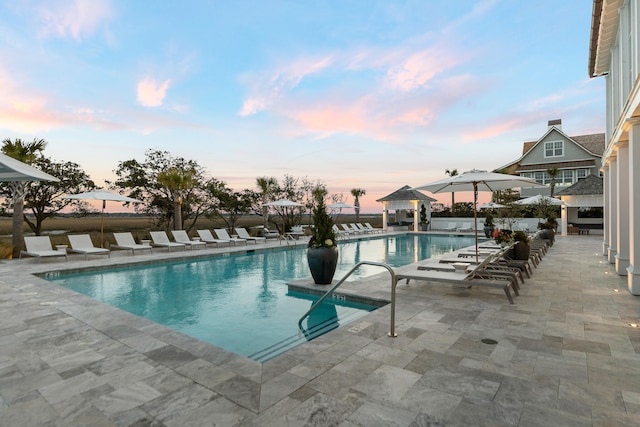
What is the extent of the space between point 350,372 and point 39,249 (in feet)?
38.8

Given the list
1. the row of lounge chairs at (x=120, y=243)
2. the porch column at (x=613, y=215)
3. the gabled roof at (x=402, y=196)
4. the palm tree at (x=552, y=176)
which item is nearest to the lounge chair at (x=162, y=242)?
the row of lounge chairs at (x=120, y=243)

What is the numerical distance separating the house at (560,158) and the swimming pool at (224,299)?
2240 cm

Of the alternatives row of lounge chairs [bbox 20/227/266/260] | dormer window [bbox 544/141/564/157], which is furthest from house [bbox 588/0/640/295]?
dormer window [bbox 544/141/564/157]

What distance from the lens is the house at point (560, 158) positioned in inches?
1039

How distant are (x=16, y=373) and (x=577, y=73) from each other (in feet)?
58.7

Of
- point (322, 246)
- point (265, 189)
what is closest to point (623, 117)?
point (322, 246)

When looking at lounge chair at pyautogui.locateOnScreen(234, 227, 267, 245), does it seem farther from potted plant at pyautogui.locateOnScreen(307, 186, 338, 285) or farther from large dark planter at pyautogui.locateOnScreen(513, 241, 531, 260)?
large dark planter at pyautogui.locateOnScreen(513, 241, 531, 260)

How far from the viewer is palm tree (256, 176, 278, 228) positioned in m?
21.7

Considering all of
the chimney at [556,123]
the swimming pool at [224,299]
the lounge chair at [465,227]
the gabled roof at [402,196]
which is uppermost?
the chimney at [556,123]

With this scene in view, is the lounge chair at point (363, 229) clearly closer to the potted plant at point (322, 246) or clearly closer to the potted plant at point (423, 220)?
the potted plant at point (423, 220)

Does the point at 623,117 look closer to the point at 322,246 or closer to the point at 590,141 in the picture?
the point at 322,246

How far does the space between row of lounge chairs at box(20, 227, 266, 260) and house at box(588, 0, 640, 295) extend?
1328 cm

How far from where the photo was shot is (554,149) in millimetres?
27531

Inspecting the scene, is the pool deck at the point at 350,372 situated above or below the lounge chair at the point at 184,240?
below
